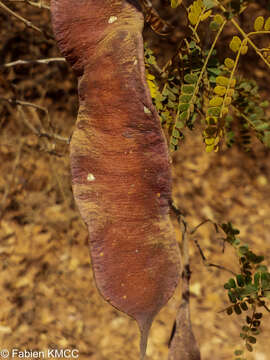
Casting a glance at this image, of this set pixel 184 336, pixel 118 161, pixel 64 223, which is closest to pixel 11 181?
pixel 64 223

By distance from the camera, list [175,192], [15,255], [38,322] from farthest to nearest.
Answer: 1. [175,192]
2. [15,255]
3. [38,322]

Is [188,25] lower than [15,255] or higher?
higher

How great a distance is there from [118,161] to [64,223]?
1.15 metres

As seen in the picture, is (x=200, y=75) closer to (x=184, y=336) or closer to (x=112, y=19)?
(x=112, y=19)

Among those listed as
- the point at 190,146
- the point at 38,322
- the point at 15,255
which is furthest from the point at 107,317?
the point at 190,146

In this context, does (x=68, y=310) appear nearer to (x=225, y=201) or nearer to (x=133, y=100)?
(x=225, y=201)

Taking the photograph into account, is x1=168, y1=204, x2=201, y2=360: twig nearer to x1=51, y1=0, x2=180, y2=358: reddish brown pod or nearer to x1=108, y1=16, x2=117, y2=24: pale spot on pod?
x1=51, y1=0, x2=180, y2=358: reddish brown pod

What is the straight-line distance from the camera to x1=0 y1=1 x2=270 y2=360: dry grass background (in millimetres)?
1397

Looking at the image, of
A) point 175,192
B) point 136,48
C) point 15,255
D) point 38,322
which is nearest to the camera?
point 136,48

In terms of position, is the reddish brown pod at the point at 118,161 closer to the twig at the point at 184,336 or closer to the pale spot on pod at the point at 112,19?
the pale spot on pod at the point at 112,19

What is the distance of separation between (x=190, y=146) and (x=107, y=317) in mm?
915

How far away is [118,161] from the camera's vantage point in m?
0.58

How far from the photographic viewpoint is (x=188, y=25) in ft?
1.94

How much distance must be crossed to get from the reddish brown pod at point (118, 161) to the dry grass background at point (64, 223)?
0.73m
